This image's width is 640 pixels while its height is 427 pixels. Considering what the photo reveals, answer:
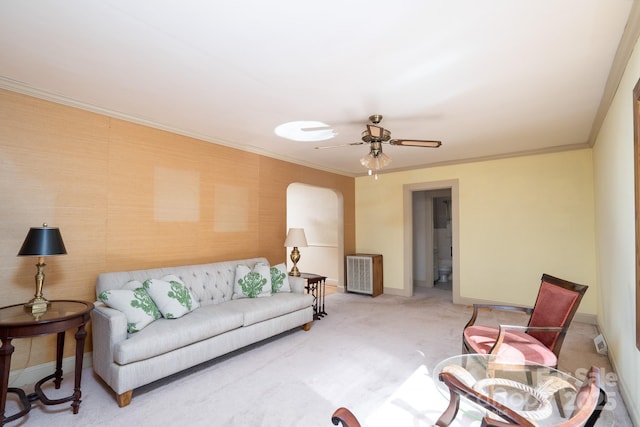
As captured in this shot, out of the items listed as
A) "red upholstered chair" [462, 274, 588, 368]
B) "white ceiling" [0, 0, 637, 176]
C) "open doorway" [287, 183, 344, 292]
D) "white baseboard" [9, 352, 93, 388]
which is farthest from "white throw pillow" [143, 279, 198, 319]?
"open doorway" [287, 183, 344, 292]

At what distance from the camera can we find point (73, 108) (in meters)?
2.85

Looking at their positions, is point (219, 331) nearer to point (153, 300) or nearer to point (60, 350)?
point (153, 300)

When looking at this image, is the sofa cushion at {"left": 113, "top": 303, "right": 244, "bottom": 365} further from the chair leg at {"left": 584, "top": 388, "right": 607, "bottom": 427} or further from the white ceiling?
the chair leg at {"left": 584, "top": 388, "right": 607, "bottom": 427}

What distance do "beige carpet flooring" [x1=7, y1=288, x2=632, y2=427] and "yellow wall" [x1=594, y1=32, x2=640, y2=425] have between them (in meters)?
0.23

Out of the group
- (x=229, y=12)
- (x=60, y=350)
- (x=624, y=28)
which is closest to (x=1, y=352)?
(x=60, y=350)

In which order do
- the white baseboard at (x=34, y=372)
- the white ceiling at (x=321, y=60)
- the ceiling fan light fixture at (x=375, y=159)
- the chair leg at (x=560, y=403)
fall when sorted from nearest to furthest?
the chair leg at (x=560, y=403)
the white ceiling at (x=321, y=60)
the white baseboard at (x=34, y=372)
the ceiling fan light fixture at (x=375, y=159)

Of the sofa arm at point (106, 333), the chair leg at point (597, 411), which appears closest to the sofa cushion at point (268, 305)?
the sofa arm at point (106, 333)

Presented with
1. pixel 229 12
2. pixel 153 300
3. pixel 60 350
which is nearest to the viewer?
pixel 229 12

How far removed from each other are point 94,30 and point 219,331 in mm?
2516

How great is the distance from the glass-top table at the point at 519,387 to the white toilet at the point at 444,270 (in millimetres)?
5715

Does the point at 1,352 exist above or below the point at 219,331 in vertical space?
above

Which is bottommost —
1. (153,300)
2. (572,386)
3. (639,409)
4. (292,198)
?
(639,409)

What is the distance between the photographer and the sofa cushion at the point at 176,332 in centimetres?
230

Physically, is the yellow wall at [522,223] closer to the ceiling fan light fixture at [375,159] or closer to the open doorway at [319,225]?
the open doorway at [319,225]
